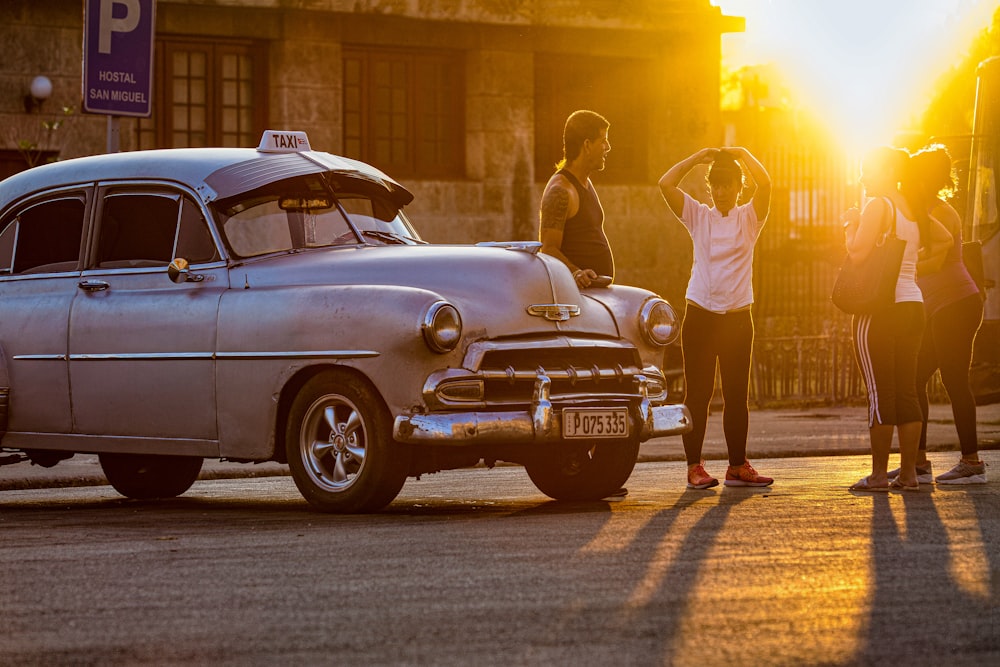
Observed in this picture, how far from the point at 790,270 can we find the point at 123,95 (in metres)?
15.0

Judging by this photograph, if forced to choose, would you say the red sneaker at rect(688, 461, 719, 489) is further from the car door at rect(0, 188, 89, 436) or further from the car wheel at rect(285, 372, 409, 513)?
the car door at rect(0, 188, 89, 436)

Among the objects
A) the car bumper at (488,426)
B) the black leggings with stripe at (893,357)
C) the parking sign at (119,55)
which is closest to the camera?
the car bumper at (488,426)

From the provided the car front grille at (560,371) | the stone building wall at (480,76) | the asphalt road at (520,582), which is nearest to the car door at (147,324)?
the asphalt road at (520,582)

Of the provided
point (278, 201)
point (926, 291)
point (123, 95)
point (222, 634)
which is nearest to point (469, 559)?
point (222, 634)

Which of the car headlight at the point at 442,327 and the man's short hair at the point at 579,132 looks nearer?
the car headlight at the point at 442,327

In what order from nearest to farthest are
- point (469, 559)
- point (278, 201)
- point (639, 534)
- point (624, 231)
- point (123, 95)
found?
point (469, 559) < point (639, 534) < point (278, 201) < point (123, 95) < point (624, 231)

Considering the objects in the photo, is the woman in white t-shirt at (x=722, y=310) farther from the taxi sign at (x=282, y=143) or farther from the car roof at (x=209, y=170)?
the taxi sign at (x=282, y=143)

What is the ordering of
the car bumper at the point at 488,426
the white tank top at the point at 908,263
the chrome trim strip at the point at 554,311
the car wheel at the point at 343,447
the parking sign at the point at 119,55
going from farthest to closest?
the parking sign at the point at 119,55 < the white tank top at the point at 908,263 < the chrome trim strip at the point at 554,311 < the car wheel at the point at 343,447 < the car bumper at the point at 488,426

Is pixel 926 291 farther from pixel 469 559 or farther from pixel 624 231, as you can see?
pixel 624 231

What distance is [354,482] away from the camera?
943 centimetres

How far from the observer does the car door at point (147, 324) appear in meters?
10.1

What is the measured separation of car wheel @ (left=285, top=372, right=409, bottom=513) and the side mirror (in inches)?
41.0

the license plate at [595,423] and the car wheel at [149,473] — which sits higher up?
the license plate at [595,423]

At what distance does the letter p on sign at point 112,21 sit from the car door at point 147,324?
162cm
